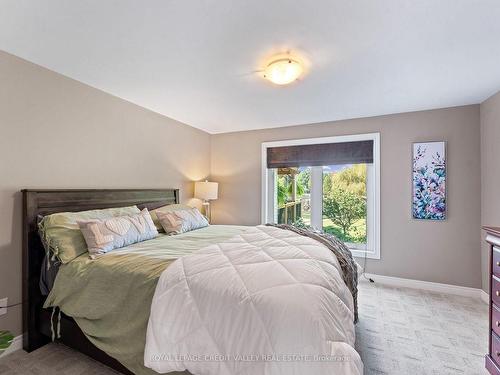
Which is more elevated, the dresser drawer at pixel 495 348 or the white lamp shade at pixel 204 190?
the white lamp shade at pixel 204 190

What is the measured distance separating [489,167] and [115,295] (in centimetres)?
387

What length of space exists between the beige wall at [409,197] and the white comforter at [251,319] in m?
2.36

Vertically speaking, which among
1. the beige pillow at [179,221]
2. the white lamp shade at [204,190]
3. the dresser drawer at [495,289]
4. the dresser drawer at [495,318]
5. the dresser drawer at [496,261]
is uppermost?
the white lamp shade at [204,190]

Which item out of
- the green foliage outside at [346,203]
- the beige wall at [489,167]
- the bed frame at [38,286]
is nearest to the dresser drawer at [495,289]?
the beige wall at [489,167]

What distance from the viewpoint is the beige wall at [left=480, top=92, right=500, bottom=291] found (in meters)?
2.67

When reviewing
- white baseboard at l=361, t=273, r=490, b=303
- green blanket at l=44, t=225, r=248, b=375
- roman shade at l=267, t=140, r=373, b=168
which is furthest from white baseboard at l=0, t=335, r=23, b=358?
white baseboard at l=361, t=273, r=490, b=303

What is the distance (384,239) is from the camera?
A: 3.46 m

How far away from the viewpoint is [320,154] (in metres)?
3.84

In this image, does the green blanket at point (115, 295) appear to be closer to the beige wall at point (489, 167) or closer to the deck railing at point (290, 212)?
the deck railing at point (290, 212)

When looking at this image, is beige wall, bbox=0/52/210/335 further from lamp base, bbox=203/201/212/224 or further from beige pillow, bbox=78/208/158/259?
lamp base, bbox=203/201/212/224

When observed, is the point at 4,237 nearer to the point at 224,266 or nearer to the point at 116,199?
the point at 116,199

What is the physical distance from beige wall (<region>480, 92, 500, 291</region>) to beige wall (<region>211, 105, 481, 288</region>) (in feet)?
0.25

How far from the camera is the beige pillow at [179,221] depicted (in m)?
2.70

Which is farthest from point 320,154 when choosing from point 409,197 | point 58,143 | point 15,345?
point 15,345
